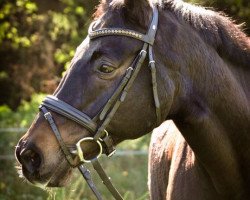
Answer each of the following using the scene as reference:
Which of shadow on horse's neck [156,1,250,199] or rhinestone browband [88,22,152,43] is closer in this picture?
rhinestone browband [88,22,152,43]

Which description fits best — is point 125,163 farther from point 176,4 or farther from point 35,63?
point 35,63

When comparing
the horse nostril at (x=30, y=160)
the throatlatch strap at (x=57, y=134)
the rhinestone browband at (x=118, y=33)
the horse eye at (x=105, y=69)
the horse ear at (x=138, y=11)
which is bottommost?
the horse nostril at (x=30, y=160)

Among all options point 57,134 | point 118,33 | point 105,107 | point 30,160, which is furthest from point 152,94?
point 30,160

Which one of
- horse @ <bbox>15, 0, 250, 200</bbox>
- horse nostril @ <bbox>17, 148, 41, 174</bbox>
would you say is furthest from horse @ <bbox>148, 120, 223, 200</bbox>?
horse nostril @ <bbox>17, 148, 41, 174</bbox>

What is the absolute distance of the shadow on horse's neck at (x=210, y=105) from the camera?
379 centimetres

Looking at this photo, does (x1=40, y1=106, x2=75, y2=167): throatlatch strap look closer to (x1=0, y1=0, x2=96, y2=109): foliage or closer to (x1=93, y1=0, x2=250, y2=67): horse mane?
(x1=93, y1=0, x2=250, y2=67): horse mane

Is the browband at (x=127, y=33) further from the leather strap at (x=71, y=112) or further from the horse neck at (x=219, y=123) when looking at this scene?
the leather strap at (x=71, y=112)

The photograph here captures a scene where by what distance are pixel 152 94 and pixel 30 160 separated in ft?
2.54

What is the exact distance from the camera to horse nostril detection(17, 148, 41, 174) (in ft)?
11.4

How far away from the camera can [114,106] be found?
3572 mm

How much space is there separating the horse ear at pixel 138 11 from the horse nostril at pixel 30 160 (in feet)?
3.12

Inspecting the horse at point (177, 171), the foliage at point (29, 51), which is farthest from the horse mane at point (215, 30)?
the foliage at point (29, 51)

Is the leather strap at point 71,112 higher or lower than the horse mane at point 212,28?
lower

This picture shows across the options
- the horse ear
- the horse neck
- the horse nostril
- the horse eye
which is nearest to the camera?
the horse nostril
